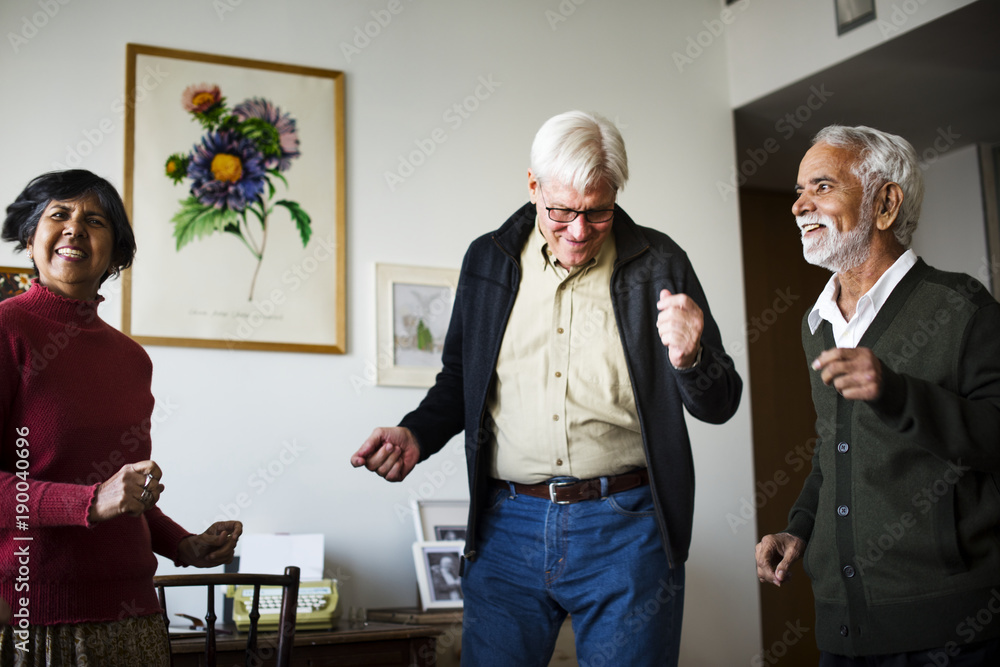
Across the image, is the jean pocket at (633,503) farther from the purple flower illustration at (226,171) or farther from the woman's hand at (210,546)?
the purple flower illustration at (226,171)

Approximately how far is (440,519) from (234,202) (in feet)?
4.49

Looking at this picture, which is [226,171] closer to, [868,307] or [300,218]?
[300,218]

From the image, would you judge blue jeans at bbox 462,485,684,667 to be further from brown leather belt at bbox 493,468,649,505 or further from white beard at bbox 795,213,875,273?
white beard at bbox 795,213,875,273

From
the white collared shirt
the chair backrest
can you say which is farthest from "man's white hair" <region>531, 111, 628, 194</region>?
the chair backrest

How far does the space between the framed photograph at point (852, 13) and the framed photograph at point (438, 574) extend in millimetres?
2559

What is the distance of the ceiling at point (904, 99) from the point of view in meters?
3.69

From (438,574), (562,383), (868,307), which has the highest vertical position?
(868,307)

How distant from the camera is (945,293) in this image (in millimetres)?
1677

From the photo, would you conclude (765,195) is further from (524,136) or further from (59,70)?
(59,70)

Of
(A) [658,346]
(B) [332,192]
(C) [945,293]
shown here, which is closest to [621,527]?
(A) [658,346]

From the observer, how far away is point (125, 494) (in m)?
1.53

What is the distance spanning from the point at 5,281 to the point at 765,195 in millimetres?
3789

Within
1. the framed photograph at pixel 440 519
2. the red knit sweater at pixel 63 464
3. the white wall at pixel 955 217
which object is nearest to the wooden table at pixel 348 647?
the framed photograph at pixel 440 519

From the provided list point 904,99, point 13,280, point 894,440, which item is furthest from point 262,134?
point 904,99
